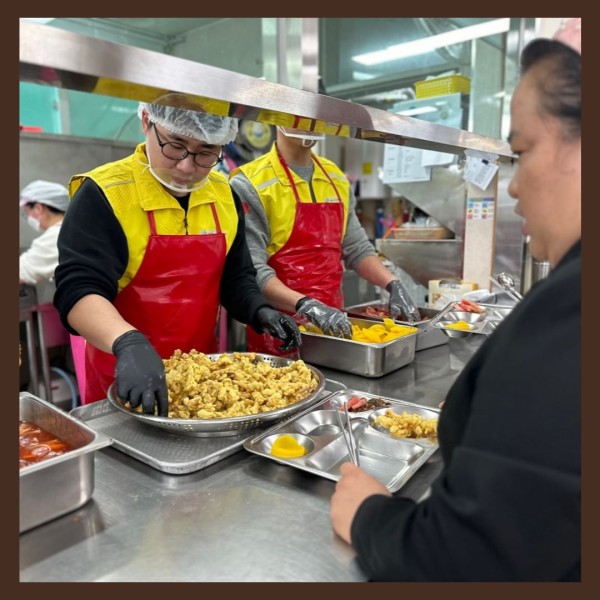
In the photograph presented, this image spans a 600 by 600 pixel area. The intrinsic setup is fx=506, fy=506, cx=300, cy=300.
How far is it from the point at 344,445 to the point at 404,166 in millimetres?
3011

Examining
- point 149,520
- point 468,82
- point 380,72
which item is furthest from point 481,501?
point 380,72

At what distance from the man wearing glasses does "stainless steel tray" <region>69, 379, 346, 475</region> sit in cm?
18

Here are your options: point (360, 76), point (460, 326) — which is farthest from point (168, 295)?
point (360, 76)

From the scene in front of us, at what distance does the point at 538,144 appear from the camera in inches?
28.5

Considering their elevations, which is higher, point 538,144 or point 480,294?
point 538,144

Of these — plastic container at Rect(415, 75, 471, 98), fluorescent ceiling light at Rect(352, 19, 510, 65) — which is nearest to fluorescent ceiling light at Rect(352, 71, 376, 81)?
fluorescent ceiling light at Rect(352, 19, 510, 65)

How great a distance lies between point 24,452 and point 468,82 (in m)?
3.46

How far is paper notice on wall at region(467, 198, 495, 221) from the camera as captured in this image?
3389 millimetres

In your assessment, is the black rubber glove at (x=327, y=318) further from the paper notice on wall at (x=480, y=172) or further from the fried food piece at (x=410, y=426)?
the paper notice on wall at (x=480, y=172)

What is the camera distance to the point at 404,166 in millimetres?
3859

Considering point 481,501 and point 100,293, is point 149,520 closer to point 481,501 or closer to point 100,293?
point 481,501

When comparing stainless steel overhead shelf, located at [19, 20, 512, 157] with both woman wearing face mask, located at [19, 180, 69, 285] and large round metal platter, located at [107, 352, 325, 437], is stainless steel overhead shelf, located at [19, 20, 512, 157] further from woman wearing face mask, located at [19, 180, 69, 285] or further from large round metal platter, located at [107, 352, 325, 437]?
woman wearing face mask, located at [19, 180, 69, 285]

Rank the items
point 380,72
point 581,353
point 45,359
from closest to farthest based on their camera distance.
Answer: point 581,353
point 45,359
point 380,72

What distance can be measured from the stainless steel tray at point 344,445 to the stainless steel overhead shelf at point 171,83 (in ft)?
2.51
